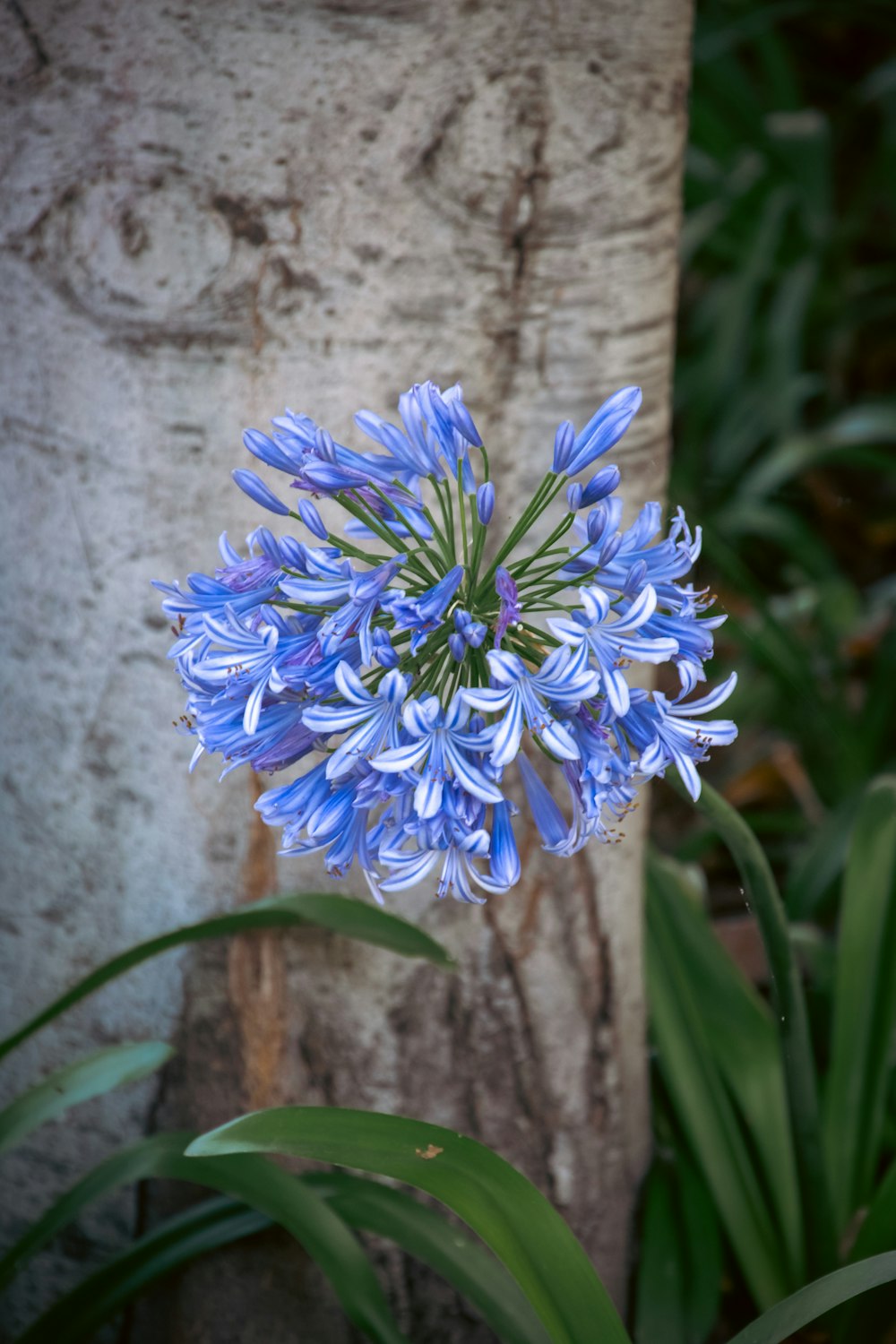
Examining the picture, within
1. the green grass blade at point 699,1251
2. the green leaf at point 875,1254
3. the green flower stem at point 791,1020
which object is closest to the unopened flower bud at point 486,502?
the green flower stem at point 791,1020

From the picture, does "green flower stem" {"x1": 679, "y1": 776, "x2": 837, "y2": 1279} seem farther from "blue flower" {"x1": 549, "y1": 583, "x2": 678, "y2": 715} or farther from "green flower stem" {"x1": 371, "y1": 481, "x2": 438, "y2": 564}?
"green flower stem" {"x1": 371, "y1": 481, "x2": 438, "y2": 564}

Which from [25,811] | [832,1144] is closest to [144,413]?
[25,811]

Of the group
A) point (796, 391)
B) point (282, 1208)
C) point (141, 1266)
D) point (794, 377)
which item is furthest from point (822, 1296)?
point (794, 377)

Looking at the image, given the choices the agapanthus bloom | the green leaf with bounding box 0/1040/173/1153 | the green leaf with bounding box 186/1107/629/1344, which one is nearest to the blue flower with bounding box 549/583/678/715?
the agapanthus bloom

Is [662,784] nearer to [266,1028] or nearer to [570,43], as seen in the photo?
[266,1028]

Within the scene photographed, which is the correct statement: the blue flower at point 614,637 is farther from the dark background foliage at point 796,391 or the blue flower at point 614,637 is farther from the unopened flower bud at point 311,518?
the dark background foliage at point 796,391
